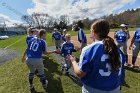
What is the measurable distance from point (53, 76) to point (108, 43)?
7154 mm

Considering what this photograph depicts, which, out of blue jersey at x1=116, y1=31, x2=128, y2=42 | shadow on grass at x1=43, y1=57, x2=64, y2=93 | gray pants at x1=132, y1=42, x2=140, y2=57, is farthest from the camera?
blue jersey at x1=116, y1=31, x2=128, y2=42

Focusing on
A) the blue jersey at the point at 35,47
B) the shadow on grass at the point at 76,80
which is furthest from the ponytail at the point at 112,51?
the shadow on grass at the point at 76,80

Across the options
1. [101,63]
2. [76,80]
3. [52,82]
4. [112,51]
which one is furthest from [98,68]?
[76,80]

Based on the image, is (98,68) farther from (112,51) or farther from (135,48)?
(135,48)

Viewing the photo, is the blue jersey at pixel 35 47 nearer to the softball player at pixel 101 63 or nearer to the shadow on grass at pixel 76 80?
the shadow on grass at pixel 76 80

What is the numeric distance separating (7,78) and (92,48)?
8044 millimetres

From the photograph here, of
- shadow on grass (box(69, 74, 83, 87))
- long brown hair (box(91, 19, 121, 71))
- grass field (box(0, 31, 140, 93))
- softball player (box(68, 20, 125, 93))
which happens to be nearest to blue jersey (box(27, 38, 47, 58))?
grass field (box(0, 31, 140, 93))

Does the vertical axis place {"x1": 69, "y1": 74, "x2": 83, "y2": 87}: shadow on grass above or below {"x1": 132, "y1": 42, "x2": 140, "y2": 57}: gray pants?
below

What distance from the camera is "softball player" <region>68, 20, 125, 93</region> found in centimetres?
348

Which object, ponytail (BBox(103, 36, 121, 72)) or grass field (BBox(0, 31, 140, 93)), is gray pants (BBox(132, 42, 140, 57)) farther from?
ponytail (BBox(103, 36, 121, 72))

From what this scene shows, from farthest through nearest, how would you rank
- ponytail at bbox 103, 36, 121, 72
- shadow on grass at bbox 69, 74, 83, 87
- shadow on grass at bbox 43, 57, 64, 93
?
shadow on grass at bbox 69, 74, 83, 87 < shadow on grass at bbox 43, 57, 64, 93 < ponytail at bbox 103, 36, 121, 72

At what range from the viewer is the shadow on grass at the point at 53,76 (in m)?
8.94

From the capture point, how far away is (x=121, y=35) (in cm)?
1280

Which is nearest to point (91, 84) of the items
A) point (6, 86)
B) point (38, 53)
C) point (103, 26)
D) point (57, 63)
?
point (103, 26)
